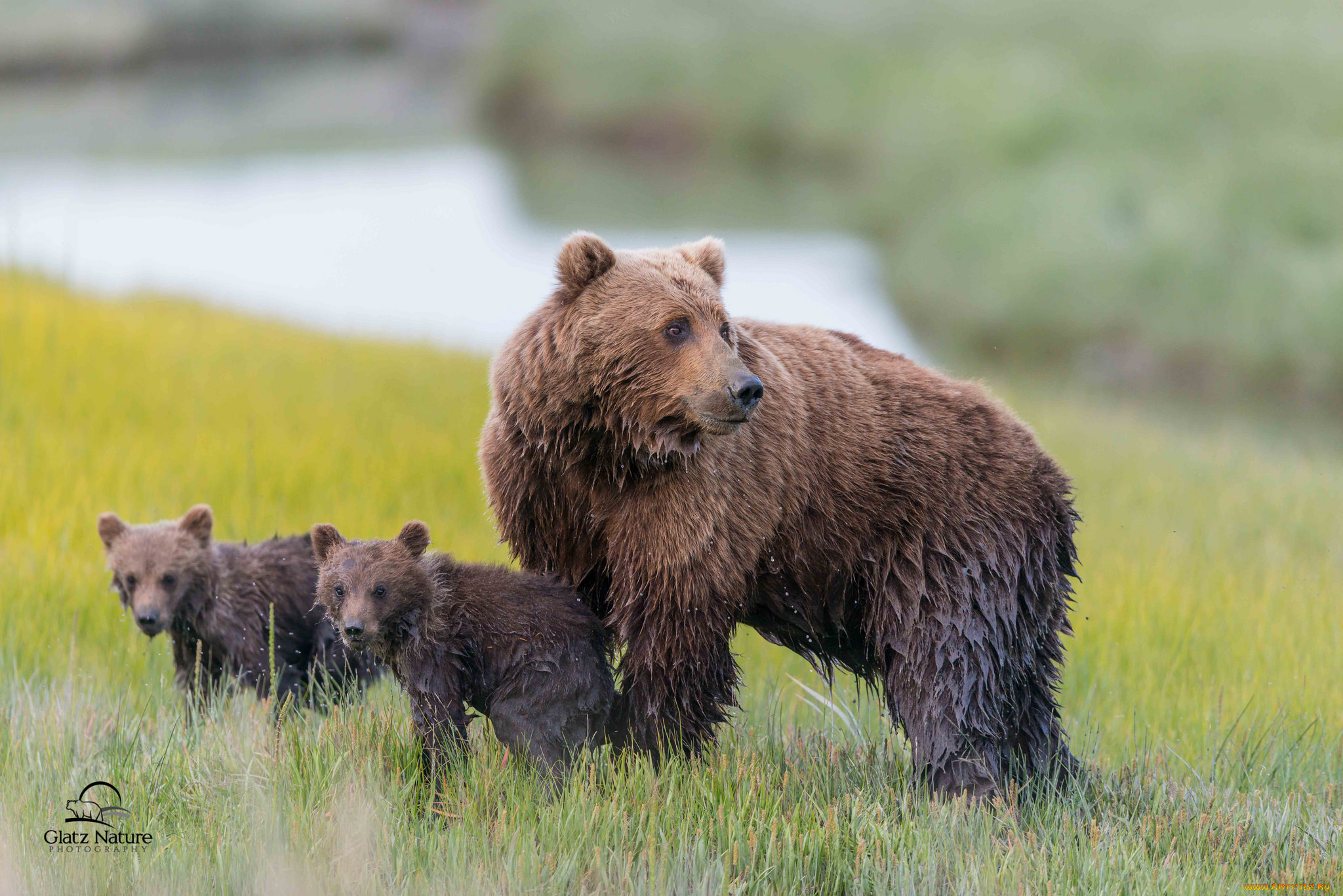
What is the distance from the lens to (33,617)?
6309mm

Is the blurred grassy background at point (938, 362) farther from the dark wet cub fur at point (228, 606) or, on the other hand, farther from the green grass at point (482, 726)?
the dark wet cub fur at point (228, 606)

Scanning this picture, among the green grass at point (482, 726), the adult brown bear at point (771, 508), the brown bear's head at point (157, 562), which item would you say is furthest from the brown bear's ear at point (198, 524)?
the adult brown bear at point (771, 508)

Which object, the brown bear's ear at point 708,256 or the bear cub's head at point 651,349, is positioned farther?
the brown bear's ear at point 708,256

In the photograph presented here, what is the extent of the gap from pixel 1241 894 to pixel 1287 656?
2.96 meters

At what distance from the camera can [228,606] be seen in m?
5.86

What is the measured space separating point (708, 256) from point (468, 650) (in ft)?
5.65

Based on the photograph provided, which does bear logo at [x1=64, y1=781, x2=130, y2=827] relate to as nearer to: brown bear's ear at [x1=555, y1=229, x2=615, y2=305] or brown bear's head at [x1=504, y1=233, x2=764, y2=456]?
brown bear's head at [x1=504, y1=233, x2=764, y2=456]

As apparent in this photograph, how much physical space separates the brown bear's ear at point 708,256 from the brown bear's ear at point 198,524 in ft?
8.62

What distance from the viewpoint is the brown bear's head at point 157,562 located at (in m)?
5.49

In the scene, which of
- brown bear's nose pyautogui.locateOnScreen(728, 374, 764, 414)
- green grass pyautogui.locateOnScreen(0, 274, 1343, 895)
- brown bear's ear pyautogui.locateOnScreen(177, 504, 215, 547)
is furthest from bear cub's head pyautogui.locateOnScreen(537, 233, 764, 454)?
brown bear's ear pyautogui.locateOnScreen(177, 504, 215, 547)

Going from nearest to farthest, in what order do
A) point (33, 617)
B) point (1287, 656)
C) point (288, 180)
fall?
1. point (33, 617)
2. point (1287, 656)
3. point (288, 180)

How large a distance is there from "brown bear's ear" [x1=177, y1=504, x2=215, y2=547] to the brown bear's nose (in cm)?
290

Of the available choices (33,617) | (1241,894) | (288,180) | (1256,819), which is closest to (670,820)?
(1241,894)

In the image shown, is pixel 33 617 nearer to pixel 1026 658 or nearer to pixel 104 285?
pixel 1026 658
